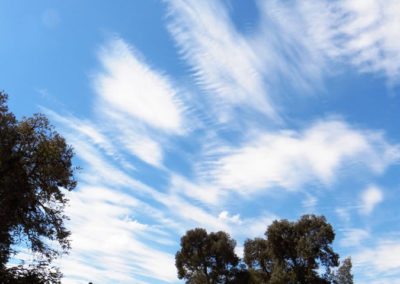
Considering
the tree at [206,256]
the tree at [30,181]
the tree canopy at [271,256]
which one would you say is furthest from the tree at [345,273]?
the tree at [30,181]

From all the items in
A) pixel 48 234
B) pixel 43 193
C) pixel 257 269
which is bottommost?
pixel 48 234

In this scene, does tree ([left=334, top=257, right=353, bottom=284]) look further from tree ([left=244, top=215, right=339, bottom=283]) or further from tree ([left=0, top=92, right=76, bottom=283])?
tree ([left=0, top=92, right=76, bottom=283])

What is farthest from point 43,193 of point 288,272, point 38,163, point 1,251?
point 288,272

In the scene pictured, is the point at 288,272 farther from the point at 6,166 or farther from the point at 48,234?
the point at 6,166

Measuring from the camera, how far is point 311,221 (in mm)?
61250

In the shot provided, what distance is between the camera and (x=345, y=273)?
66.6 m

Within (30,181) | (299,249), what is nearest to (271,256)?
(299,249)

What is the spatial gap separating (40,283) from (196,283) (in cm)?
4232

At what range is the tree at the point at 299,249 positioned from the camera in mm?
58469

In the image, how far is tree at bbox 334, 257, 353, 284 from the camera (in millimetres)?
65250

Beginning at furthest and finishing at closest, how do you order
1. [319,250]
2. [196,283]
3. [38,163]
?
1. [196,283]
2. [319,250]
3. [38,163]

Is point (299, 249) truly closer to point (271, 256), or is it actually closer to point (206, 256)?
point (271, 256)

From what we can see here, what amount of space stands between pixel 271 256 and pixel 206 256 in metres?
13.4

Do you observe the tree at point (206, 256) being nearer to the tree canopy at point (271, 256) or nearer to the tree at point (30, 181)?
the tree canopy at point (271, 256)
